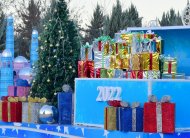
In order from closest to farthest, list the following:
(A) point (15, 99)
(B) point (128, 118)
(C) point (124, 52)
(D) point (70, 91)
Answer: (B) point (128, 118) < (C) point (124, 52) < (D) point (70, 91) < (A) point (15, 99)

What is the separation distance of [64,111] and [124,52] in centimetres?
204

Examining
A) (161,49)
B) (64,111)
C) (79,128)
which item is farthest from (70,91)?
(161,49)

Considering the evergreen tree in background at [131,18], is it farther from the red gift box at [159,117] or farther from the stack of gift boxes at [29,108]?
the red gift box at [159,117]

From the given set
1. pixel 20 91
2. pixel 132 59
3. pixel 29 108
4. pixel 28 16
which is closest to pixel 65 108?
pixel 29 108

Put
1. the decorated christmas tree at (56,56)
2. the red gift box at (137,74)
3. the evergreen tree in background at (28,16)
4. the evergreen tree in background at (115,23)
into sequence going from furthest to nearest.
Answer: the evergreen tree in background at (28,16) → the evergreen tree in background at (115,23) → the decorated christmas tree at (56,56) → the red gift box at (137,74)

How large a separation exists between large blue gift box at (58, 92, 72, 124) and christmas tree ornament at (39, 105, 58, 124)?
11 cm

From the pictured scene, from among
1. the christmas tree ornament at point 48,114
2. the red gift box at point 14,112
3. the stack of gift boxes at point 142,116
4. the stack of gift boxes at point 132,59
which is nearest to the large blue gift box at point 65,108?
the christmas tree ornament at point 48,114

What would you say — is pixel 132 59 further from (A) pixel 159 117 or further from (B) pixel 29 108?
(B) pixel 29 108

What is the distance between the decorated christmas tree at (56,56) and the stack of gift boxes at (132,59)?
179 centimetres

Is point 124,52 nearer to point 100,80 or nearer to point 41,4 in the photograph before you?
point 100,80

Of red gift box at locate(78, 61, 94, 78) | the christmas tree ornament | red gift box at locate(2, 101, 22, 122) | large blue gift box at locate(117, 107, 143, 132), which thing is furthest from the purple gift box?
large blue gift box at locate(117, 107, 143, 132)

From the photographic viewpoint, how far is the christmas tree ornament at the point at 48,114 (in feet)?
38.9

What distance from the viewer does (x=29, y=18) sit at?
140 ft

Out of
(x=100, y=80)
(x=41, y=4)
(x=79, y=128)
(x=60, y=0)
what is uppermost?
(x=41, y=4)
